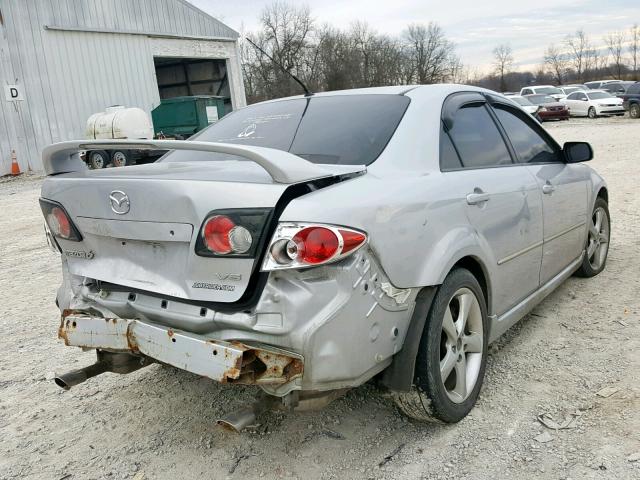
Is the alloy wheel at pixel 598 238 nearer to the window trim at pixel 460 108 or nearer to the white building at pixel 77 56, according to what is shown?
the window trim at pixel 460 108

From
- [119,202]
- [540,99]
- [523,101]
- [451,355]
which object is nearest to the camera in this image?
[119,202]

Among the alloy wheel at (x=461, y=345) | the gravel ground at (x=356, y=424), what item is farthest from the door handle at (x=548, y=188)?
the alloy wheel at (x=461, y=345)

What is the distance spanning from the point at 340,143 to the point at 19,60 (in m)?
20.1

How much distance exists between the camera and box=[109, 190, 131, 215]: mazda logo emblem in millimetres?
2420

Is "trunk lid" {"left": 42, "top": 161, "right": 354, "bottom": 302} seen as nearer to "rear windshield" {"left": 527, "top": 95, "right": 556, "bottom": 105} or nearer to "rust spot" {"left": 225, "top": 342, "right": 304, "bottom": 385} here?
"rust spot" {"left": 225, "top": 342, "right": 304, "bottom": 385}

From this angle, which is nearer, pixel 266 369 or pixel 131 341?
pixel 266 369

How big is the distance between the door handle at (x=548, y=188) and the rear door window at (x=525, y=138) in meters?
0.19

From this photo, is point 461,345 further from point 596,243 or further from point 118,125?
point 118,125

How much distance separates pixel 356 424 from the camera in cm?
286

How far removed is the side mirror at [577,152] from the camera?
4172 mm

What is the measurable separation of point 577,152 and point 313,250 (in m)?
2.90

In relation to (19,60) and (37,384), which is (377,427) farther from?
(19,60)

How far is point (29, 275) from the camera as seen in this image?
20.6 feet

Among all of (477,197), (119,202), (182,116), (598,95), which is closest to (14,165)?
(182,116)
